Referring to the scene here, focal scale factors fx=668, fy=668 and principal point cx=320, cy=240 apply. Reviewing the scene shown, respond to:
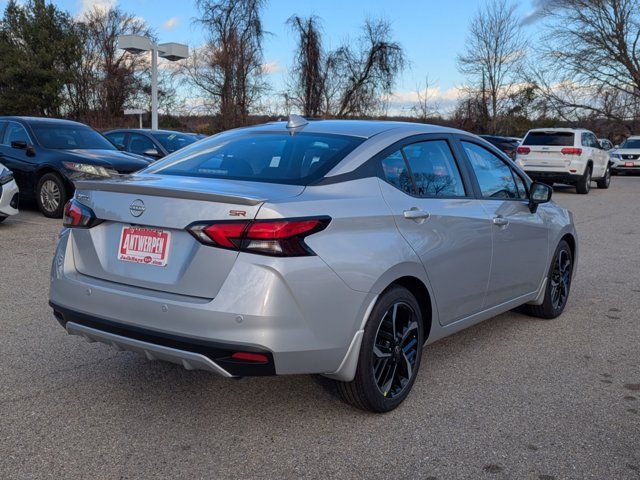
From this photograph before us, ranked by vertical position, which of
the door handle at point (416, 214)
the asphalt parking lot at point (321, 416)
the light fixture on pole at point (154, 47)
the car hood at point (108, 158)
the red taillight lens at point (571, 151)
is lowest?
the asphalt parking lot at point (321, 416)

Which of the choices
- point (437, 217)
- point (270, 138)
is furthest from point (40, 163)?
point (437, 217)

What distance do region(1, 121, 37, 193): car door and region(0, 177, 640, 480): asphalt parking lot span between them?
6.15 m

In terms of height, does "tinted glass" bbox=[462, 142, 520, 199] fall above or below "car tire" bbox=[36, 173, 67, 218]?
above

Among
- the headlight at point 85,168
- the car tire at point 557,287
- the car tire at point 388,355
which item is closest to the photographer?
the car tire at point 388,355

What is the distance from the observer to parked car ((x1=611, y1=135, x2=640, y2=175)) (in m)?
29.8

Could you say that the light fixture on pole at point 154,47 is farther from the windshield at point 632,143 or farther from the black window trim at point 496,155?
the windshield at point 632,143

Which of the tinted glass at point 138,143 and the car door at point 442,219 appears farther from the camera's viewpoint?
the tinted glass at point 138,143

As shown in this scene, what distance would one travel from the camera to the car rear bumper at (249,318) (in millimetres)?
2994

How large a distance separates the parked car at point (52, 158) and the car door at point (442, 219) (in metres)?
7.21

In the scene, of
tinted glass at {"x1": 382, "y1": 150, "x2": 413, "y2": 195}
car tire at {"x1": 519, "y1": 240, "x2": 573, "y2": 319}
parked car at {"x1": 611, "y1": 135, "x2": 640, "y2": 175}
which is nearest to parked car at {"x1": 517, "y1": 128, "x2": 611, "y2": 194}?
parked car at {"x1": 611, "y1": 135, "x2": 640, "y2": 175}

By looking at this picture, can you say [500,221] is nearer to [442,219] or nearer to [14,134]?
[442,219]

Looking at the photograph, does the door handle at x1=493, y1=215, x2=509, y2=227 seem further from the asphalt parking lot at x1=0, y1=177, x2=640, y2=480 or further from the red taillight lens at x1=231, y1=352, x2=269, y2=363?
the red taillight lens at x1=231, y1=352, x2=269, y2=363

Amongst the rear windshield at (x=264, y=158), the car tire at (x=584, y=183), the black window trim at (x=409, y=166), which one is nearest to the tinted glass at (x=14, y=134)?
the rear windshield at (x=264, y=158)

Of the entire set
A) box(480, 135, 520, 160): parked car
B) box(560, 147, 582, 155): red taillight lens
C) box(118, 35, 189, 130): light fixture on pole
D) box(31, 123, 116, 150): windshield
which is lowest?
box(31, 123, 116, 150): windshield
